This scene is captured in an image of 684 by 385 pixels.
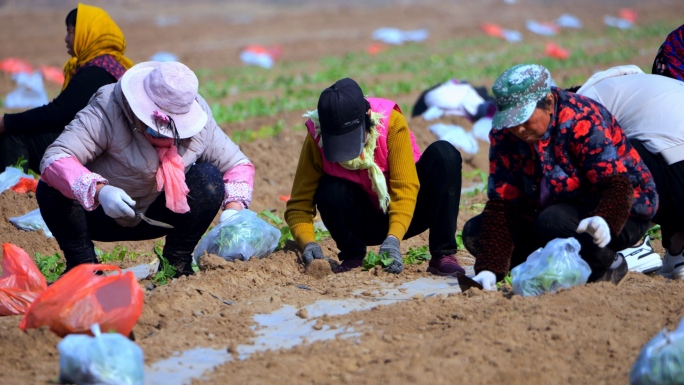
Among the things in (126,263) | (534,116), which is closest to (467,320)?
(534,116)

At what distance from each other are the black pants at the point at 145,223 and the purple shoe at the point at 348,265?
70 centimetres

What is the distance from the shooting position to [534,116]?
368 centimetres

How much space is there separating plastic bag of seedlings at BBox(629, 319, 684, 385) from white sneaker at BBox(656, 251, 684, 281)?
68.0 inches

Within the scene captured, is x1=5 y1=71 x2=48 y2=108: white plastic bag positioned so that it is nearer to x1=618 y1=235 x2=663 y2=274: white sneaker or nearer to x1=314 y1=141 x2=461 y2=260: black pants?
x1=314 y1=141 x2=461 y2=260: black pants

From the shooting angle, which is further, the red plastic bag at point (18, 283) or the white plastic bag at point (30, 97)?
the white plastic bag at point (30, 97)

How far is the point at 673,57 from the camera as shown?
4977 millimetres

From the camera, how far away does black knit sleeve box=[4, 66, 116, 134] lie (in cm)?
554

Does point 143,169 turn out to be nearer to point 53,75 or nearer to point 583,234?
point 583,234

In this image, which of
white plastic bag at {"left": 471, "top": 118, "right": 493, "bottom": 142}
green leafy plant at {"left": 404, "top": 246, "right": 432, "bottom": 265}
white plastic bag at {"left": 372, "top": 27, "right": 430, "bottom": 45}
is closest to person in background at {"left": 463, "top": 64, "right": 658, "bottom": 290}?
green leafy plant at {"left": 404, "top": 246, "right": 432, "bottom": 265}

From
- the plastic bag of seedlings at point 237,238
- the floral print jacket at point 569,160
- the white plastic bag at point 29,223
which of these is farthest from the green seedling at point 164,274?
the floral print jacket at point 569,160

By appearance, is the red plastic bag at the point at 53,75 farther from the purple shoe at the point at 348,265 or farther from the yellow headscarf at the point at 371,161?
the yellow headscarf at the point at 371,161

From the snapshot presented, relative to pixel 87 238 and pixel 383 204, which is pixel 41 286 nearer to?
pixel 87 238

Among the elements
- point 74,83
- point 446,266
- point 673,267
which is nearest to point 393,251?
point 446,266

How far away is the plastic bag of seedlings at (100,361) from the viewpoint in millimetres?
2979
